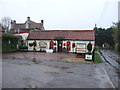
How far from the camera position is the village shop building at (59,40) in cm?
2850

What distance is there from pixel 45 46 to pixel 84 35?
25.5ft

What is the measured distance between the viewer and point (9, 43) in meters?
26.4

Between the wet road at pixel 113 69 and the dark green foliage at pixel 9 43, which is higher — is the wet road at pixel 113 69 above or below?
below

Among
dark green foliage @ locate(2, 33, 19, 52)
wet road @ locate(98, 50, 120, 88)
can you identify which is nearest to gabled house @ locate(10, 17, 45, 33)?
dark green foliage @ locate(2, 33, 19, 52)

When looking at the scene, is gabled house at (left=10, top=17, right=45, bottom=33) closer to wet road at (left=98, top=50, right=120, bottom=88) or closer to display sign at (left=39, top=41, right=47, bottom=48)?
display sign at (left=39, top=41, right=47, bottom=48)

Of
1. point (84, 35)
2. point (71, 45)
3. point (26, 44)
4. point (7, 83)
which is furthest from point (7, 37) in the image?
point (7, 83)

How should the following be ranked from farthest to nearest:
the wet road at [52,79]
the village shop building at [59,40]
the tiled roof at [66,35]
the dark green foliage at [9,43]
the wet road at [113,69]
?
the tiled roof at [66,35]
the village shop building at [59,40]
the dark green foliage at [9,43]
the wet road at [113,69]
the wet road at [52,79]

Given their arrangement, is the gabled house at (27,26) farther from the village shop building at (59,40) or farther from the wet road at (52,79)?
the wet road at (52,79)

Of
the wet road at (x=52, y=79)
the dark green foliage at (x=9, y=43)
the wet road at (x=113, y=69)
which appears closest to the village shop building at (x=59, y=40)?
the dark green foliage at (x=9, y=43)

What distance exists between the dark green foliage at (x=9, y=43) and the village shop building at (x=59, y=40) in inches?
132

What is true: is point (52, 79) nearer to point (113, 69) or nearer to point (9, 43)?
point (113, 69)

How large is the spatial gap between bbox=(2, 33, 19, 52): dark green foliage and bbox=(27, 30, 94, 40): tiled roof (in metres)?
3.75

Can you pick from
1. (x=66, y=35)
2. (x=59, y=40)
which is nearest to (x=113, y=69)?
(x=59, y=40)

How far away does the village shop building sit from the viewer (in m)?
28.5
